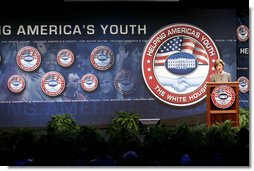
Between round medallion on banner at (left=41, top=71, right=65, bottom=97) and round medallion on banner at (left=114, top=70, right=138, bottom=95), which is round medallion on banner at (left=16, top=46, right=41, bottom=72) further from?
round medallion on banner at (left=114, top=70, right=138, bottom=95)

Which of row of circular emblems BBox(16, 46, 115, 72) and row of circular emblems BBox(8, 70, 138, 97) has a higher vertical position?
row of circular emblems BBox(16, 46, 115, 72)

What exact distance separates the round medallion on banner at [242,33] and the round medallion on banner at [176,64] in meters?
0.81

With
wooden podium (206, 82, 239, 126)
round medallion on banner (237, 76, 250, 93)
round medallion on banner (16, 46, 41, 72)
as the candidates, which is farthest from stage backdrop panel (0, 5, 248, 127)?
wooden podium (206, 82, 239, 126)

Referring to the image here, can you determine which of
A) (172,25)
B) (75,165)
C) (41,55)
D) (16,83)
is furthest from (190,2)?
(75,165)

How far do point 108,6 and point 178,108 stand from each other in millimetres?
2707

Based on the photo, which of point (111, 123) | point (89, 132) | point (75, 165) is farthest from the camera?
point (111, 123)

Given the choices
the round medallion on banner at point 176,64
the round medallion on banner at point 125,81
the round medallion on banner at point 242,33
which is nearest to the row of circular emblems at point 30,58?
the round medallion on banner at point 125,81

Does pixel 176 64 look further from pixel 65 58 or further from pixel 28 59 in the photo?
pixel 28 59

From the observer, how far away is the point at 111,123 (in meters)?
9.28

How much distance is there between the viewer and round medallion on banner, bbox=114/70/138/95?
9484 mm

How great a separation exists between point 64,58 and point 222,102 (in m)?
3.80

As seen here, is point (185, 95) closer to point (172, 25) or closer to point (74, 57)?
point (172, 25)

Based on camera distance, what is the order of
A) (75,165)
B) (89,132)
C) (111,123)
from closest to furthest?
(75,165) → (89,132) → (111,123)

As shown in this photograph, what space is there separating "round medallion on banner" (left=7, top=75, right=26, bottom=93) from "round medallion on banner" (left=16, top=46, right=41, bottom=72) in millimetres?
232
